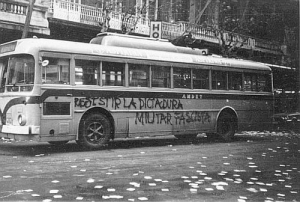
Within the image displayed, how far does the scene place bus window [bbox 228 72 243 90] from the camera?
1478cm

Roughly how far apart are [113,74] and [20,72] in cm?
249

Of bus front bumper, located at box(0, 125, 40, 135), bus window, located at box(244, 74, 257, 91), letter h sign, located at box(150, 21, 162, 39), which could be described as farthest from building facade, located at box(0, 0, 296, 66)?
bus front bumper, located at box(0, 125, 40, 135)

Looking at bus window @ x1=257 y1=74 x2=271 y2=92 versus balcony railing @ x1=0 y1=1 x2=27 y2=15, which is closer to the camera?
bus window @ x1=257 y1=74 x2=271 y2=92

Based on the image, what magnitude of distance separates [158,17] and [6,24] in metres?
12.0

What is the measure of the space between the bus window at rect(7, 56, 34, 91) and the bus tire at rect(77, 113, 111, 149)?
1744mm

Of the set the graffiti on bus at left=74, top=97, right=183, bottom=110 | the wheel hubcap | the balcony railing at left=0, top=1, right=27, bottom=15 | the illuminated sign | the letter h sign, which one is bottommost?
the wheel hubcap

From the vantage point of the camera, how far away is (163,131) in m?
12.7

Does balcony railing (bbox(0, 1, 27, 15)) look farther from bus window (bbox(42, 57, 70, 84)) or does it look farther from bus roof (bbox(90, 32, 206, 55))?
bus window (bbox(42, 57, 70, 84))

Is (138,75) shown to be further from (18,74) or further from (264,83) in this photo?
(264,83)

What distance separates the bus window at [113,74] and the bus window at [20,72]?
2.01 metres

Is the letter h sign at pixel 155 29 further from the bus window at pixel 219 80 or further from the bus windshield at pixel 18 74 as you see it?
the bus windshield at pixel 18 74

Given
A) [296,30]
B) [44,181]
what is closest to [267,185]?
[44,181]

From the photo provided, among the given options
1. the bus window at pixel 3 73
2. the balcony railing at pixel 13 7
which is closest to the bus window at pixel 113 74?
the bus window at pixel 3 73

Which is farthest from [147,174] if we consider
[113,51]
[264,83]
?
[264,83]
